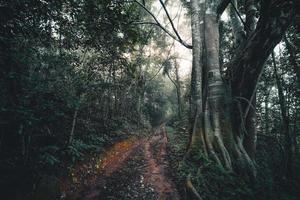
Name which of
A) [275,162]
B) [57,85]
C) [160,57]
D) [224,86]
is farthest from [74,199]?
[160,57]

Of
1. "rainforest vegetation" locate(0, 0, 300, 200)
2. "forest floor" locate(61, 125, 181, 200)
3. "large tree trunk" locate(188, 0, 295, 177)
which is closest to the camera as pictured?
"rainforest vegetation" locate(0, 0, 300, 200)

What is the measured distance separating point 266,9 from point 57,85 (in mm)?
5407

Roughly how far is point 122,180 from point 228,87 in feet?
13.1

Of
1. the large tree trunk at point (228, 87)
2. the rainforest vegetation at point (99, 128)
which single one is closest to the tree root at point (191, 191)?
the rainforest vegetation at point (99, 128)

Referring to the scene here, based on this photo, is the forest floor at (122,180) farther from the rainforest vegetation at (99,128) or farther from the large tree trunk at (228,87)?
the large tree trunk at (228,87)

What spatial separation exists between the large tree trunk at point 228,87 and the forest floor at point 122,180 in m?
1.38

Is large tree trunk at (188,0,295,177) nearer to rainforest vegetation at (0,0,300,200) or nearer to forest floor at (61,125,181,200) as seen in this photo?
rainforest vegetation at (0,0,300,200)

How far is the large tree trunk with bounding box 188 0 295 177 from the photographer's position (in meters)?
4.20

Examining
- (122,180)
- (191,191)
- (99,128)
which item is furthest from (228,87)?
(99,128)

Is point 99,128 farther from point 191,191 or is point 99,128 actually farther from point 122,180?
point 191,191

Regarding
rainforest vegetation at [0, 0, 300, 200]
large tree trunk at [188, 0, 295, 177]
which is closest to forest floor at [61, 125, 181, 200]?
rainforest vegetation at [0, 0, 300, 200]

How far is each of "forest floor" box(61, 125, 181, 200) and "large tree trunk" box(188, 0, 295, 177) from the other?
4.54ft

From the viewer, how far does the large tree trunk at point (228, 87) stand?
4201 mm

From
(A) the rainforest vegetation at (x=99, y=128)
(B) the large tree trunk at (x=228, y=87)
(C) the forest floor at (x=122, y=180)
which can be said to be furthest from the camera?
(C) the forest floor at (x=122, y=180)
